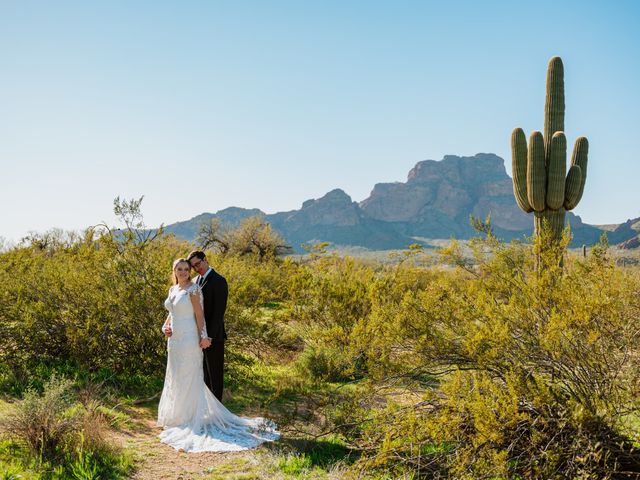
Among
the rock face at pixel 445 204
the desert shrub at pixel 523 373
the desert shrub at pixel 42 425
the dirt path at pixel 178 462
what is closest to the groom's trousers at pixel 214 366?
the dirt path at pixel 178 462

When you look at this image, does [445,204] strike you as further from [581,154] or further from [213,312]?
[213,312]

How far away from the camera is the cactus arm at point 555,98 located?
14359 mm

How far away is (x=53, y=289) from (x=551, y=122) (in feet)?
43.3

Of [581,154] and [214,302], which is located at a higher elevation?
[581,154]

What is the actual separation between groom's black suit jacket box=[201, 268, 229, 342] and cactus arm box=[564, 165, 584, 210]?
11.1 metres

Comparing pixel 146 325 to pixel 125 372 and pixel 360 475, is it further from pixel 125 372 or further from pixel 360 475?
pixel 360 475

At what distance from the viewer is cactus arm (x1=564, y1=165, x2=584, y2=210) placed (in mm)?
13734

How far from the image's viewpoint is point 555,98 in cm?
1452

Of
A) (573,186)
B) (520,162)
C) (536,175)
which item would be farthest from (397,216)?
(536,175)

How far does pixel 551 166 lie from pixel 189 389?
11.5 m

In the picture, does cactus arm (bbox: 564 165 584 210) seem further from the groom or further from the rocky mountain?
the rocky mountain

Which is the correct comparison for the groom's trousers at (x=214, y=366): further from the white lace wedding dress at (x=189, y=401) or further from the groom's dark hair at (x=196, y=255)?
the groom's dark hair at (x=196, y=255)

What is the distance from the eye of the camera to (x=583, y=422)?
3.68 meters

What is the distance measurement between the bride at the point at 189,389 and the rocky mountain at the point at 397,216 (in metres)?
140
